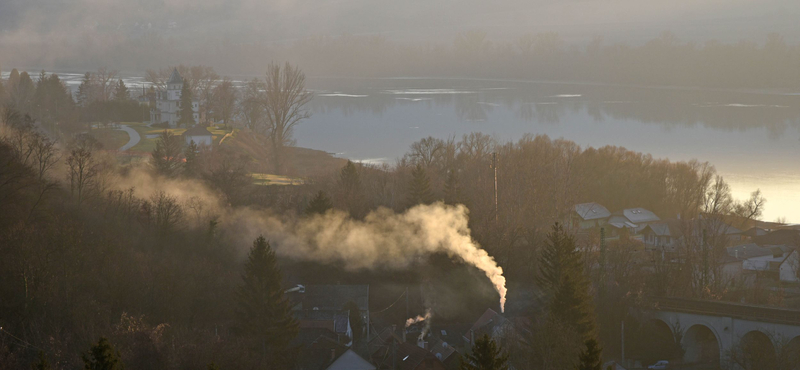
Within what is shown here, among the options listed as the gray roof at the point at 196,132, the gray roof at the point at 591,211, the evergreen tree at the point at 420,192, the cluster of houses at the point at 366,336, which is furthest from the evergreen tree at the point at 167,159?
the gray roof at the point at 591,211

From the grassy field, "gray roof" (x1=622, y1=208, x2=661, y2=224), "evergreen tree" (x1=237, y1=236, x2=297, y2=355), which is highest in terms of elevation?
the grassy field

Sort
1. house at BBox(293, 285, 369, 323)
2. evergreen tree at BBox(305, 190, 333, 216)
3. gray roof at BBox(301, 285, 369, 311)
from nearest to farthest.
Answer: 1. house at BBox(293, 285, 369, 323)
2. gray roof at BBox(301, 285, 369, 311)
3. evergreen tree at BBox(305, 190, 333, 216)

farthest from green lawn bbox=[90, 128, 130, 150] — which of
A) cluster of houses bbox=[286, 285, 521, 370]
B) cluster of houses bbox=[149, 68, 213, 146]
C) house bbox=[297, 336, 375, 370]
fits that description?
house bbox=[297, 336, 375, 370]

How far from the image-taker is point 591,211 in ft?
130

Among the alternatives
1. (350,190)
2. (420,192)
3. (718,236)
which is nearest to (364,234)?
(420,192)

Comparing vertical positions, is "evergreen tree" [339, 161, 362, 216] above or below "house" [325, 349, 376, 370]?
above

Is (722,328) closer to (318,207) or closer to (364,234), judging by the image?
(364,234)

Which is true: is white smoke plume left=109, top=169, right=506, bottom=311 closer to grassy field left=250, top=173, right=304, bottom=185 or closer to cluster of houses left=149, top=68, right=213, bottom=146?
grassy field left=250, top=173, right=304, bottom=185

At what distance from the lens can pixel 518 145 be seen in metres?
44.4

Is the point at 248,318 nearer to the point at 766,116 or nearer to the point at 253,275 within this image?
the point at 253,275

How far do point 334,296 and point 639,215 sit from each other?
74.9 feet

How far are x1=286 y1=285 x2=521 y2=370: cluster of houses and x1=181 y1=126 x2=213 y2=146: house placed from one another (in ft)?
71.1

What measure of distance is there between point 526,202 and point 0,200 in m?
19.0

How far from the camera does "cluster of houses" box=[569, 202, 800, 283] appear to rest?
3031 centimetres
